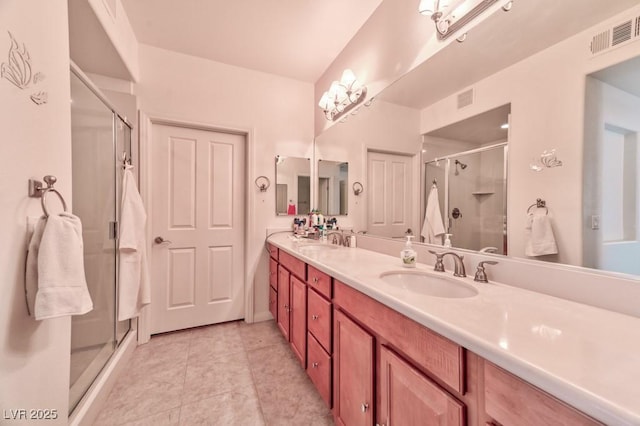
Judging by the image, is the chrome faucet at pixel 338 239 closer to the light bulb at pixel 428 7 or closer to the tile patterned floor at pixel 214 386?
the tile patterned floor at pixel 214 386

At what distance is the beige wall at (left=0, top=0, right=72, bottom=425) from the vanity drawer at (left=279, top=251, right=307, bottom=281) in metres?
1.10

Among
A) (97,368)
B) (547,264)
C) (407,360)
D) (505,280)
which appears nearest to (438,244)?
(505,280)

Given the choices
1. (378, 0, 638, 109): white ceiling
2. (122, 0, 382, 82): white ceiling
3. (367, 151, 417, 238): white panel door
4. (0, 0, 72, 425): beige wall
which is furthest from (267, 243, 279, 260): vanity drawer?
(122, 0, 382, 82): white ceiling

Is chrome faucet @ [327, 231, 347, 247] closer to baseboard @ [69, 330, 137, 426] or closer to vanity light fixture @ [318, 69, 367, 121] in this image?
vanity light fixture @ [318, 69, 367, 121]

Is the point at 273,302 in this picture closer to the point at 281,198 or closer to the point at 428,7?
the point at 281,198

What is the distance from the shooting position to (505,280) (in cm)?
95

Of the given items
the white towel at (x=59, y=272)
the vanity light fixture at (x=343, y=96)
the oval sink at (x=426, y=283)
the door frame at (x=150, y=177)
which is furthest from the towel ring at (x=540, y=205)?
the door frame at (x=150, y=177)

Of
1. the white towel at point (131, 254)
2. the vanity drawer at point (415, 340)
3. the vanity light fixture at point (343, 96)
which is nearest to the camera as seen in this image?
the vanity drawer at point (415, 340)

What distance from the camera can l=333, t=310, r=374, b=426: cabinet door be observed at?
933 mm

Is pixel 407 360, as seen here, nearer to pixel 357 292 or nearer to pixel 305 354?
pixel 357 292

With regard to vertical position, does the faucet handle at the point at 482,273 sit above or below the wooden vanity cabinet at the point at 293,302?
above

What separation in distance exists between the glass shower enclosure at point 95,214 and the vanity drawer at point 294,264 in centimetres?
123

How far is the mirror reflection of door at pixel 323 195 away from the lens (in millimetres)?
2475

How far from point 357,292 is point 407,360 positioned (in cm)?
30
